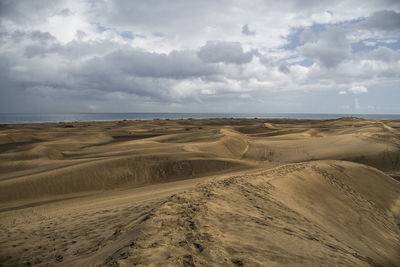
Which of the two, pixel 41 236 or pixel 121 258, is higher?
pixel 121 258

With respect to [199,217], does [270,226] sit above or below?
below

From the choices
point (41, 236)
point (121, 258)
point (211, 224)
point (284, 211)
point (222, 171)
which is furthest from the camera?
point (222, 171)

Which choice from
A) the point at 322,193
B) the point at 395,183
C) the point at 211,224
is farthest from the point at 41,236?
the point at 395,183

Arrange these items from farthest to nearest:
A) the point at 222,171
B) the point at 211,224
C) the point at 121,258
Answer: the point at 222,171 < the point at 211,224 < the point at 121,258

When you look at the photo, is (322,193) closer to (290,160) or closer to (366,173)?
(366,173)

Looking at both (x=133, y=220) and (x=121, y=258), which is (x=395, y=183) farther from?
(x=121, y=258)

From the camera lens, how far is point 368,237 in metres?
5.98

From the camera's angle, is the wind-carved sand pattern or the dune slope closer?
the dune slope

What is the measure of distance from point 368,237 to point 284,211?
7.36 feet

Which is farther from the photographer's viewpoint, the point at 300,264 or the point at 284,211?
the point at 284,211

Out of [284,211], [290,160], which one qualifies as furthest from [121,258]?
[290,160]

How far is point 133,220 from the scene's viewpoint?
15.5 feet

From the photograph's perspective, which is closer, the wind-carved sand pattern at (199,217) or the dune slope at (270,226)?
the dune slope at (270,226)

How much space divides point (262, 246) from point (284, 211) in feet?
7.75
